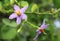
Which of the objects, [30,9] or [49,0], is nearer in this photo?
[30,9]

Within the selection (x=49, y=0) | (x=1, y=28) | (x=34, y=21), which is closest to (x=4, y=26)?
(x=1, y=28)

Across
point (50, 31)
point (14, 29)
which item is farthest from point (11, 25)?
point (50, 31)

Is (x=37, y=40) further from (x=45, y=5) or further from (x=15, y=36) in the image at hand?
(x=45, y=5)

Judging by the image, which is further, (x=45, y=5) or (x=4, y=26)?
(x=45, y=5)

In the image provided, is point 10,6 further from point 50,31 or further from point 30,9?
point 50,31

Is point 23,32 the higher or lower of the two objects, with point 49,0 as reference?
lower

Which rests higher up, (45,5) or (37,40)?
(45,5)

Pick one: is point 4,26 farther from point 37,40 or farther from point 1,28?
point 37,40
